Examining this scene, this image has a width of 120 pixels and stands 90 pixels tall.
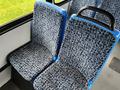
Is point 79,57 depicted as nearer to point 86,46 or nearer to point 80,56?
point 80,56

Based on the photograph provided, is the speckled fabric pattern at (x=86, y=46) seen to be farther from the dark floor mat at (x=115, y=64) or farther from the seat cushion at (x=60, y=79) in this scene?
the dark floor mat at (x=115, y=64)

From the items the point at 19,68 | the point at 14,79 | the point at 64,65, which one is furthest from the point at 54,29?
the point at 14,79

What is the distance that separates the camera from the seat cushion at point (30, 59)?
1.61 meters

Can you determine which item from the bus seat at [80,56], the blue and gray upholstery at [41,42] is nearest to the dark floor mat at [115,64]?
the bus seat at [80,56]

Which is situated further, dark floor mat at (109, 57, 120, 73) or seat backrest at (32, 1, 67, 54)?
dark floor mat at (109, 57, 120, 73)

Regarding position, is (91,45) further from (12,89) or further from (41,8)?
(12,89)

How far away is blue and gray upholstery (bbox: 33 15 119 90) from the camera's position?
Answer: 51.3 inches

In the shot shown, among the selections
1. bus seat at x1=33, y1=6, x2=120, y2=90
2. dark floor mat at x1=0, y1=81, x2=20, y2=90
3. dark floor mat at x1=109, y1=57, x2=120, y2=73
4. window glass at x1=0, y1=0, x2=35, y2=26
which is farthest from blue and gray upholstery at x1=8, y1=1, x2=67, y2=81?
dark floor mat at x1=109, y1=57, x2=120, y2=73

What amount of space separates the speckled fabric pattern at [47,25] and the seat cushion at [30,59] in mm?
90

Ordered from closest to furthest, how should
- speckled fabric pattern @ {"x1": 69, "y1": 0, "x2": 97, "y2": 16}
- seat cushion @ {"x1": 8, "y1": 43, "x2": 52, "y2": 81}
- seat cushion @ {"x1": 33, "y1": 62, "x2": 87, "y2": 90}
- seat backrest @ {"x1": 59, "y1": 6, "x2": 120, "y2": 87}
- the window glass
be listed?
seat backrest @ {"x1": 59, "y1": 6, "x2": 120, "y2": 87} < seat cushion @ {"x1": 33, "y1": 62, "x2": 87, "y2": 90} < seat cushion @ {"x1": 8, "y1": 43, "x2": 52, "y2": 81} < the window glass < speckled fabric pattern @ {"x1": 69, "y1": 0, "x2": 97, "y2": 16}

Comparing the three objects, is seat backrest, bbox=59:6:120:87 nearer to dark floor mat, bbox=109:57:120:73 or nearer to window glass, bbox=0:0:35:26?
window glass, bbox=0:0:35:26

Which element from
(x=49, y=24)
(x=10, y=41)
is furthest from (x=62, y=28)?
(x=10, y=41)

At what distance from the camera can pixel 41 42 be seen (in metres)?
1.89

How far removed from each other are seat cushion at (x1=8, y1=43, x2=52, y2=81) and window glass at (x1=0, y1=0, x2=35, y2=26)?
0.40m
